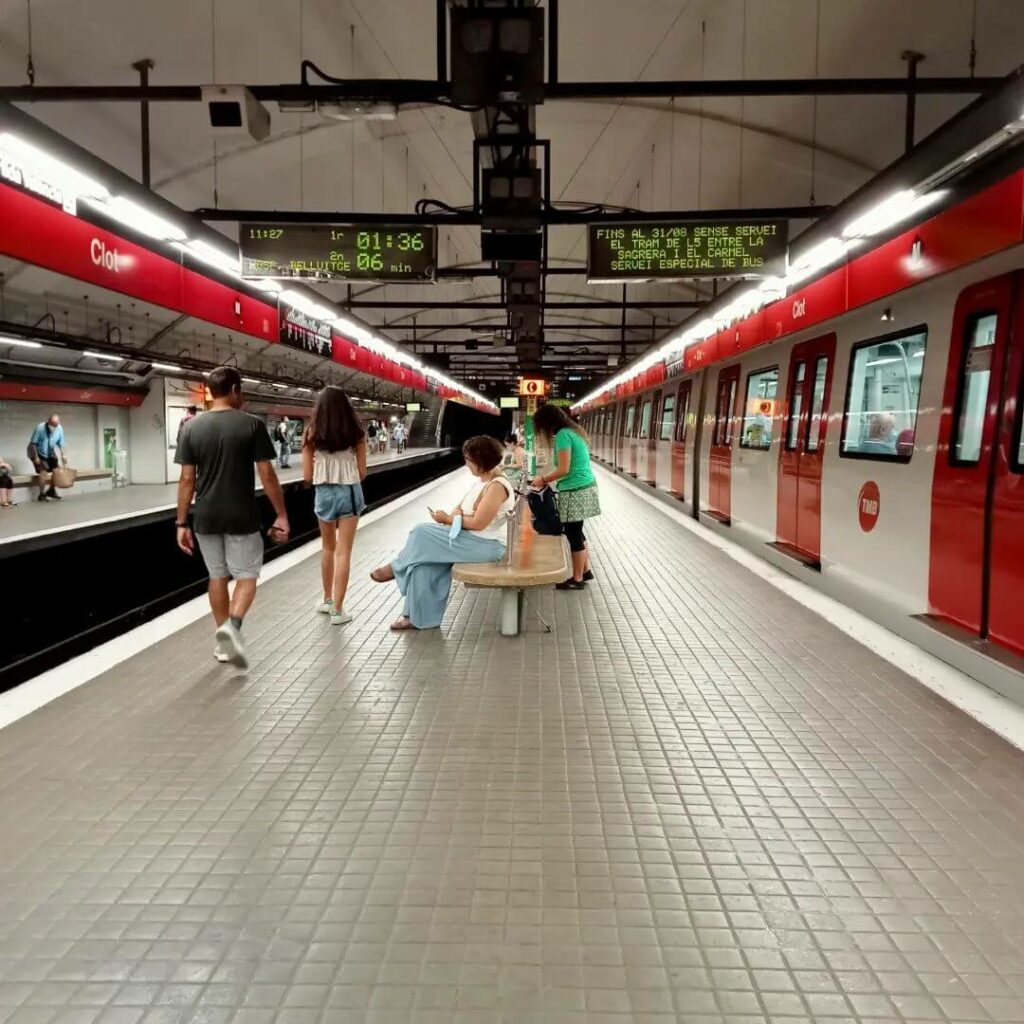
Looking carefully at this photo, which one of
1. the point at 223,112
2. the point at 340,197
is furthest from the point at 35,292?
the point at 223,112

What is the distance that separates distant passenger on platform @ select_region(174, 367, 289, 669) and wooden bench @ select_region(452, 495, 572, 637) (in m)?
1.24

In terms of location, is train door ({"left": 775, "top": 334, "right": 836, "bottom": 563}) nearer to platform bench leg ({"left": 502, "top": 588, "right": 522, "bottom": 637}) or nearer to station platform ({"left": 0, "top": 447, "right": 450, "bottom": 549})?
platform bench leg ({"left": 502, "top": 588, "right": 522, "bottom": 637})

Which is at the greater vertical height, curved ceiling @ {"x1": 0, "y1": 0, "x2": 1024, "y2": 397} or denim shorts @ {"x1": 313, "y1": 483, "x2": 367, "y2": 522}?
curved ceiling @ {"x1": 0, "y1": 0, "x2": 1024, "y2": 397}

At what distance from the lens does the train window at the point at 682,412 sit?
14.3 metres

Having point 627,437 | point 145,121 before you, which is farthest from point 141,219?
point 627,437

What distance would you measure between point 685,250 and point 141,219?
4.32 meters

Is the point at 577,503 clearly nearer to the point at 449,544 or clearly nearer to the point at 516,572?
the point at 449,544

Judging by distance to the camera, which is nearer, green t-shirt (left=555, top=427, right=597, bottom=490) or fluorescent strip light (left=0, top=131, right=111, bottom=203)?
fluorescent strip light (left=0, top=131, right=111, bottom=203)

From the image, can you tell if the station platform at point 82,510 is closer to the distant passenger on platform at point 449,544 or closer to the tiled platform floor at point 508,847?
the distant passenger on platform at point 449,544

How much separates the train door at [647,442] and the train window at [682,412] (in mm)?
2809

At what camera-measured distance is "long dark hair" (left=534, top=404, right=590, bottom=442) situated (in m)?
6.94


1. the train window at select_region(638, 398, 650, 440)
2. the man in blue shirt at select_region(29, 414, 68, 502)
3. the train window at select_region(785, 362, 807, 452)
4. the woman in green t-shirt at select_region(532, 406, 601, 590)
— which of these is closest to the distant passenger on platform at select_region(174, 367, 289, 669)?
the woman in green t-shirt at select_region(532, 406, 601, 590)

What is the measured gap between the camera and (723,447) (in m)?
11.1

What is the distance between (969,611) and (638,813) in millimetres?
2696
